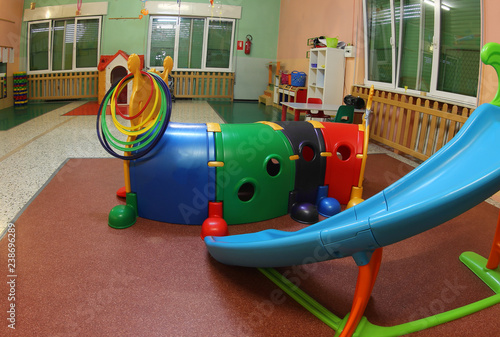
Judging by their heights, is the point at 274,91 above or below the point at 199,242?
above

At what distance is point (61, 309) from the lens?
179cm

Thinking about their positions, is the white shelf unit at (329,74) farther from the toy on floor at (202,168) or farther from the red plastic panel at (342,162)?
the toy on floor at (202,168)

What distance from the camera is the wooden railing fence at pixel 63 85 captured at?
855 centimetres

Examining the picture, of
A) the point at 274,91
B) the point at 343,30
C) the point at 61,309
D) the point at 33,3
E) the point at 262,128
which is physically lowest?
the point at 61,309

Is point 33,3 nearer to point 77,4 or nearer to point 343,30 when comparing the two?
point 77,4

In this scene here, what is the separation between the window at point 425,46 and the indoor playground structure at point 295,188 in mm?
1922

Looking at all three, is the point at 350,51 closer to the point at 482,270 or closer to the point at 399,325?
the point at 482,270

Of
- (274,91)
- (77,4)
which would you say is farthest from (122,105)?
(274,91)

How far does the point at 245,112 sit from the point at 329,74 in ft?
7.64

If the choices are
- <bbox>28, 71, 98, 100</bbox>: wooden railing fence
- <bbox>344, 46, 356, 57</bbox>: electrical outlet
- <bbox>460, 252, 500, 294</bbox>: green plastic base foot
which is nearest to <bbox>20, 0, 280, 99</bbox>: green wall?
<bbox>28, 71, 98, 100</bbox>: wooden railing fence

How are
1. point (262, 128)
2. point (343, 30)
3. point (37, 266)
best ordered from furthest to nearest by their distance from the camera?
point (343, 30), point (262, 128), point (37, 266)

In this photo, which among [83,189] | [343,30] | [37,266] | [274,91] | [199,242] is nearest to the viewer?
[37,266]

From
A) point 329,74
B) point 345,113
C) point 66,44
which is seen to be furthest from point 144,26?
point 345,113

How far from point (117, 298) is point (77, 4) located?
8937mm
